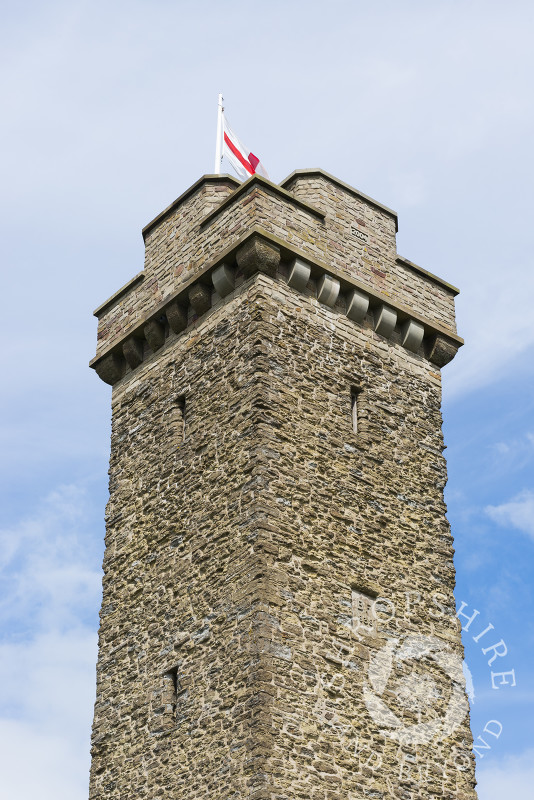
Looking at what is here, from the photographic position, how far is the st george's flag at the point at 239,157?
16.8 m

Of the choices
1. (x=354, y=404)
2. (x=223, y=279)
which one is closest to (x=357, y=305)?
(x=354, y=404)

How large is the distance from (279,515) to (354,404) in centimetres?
232

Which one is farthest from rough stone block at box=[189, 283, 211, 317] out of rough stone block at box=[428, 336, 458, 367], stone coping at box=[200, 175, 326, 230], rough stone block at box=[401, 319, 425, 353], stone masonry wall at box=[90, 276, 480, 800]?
rough stone block at box=[428, 336, 458, 367]

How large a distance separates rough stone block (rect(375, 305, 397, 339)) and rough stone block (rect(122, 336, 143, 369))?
10.1 ft

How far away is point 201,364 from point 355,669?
4.07 metres

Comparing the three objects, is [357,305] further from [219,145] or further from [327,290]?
[219,145]

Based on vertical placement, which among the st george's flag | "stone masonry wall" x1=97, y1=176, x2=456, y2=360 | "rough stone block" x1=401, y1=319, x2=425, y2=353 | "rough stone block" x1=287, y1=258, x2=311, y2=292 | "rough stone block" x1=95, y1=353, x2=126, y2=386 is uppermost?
the st george's flag

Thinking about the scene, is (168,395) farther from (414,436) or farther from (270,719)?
(270,719)

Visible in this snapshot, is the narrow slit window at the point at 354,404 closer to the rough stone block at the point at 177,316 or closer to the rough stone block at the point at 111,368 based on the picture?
the rough stone block at the point at 177,316

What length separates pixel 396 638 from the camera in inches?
521

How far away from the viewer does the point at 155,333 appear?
50.5ft

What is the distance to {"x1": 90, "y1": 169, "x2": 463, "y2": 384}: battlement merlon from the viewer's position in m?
14.3

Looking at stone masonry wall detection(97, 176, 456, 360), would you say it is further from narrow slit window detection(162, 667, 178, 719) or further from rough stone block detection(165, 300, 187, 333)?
narrow slit window detection(162, 667, 178, 719)

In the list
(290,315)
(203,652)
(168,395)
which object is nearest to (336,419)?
(290,315)
